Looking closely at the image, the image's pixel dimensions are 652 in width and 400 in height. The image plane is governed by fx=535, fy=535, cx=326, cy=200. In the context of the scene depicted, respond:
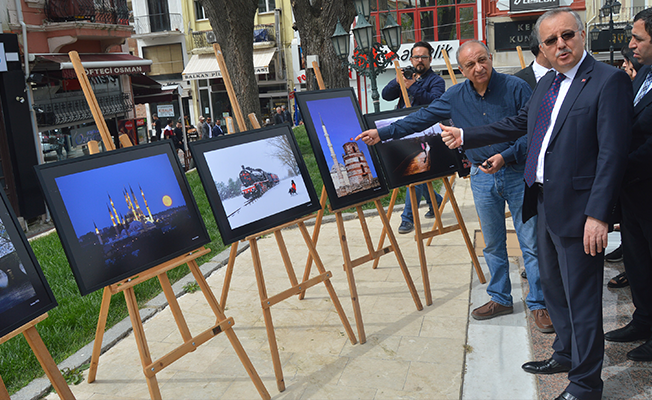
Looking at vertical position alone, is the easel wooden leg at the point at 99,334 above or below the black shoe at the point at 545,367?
above

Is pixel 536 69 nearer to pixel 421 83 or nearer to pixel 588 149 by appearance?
pixel 421 83

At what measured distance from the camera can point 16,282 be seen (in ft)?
7.89

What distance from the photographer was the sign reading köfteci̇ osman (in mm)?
22484

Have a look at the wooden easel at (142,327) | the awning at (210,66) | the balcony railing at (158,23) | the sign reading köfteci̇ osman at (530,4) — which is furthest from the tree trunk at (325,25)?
the balcony railing at (158,23)

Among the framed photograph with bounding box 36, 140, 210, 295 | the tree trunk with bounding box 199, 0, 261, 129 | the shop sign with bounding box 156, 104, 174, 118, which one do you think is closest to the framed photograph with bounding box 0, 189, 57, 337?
the framed photograph with bounding box 36, 140, 210, 295

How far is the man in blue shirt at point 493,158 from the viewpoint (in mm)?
3535

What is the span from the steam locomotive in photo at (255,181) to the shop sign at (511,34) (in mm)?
22600

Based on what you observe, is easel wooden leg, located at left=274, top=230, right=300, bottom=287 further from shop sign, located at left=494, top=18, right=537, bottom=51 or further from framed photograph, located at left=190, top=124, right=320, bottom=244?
shop sign, located at left=494, top=18, right=537, bottom=51

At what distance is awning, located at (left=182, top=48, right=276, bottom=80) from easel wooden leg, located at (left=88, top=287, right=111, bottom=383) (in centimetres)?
2509

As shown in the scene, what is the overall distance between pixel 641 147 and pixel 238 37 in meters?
9.55

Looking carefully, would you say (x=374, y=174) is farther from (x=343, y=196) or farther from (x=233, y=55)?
(x=233, y=55)

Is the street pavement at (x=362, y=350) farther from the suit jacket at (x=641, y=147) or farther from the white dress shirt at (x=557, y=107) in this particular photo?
the white dress shirt at (x=557, y=107)

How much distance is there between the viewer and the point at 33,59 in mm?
11453

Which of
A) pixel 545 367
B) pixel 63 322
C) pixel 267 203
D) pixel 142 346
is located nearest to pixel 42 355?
pixel 142 346
